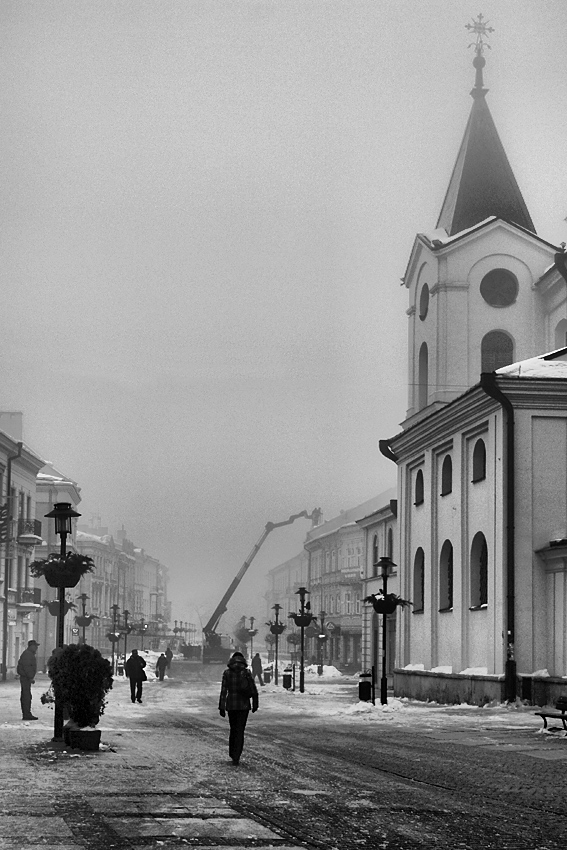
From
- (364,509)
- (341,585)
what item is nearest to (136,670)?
(341,585)

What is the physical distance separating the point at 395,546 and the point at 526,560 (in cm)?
2273

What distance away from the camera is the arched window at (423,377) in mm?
44219

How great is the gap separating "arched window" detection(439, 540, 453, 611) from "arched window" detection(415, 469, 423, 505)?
310 centimetres

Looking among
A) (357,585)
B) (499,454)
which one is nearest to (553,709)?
(499,454)

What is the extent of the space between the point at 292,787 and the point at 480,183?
34467mm

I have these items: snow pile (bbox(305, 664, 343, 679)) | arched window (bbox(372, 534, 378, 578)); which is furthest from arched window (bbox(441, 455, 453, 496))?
snow pile (bbox(305, 664, 343, 679))

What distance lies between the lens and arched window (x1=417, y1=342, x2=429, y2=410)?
145 ft

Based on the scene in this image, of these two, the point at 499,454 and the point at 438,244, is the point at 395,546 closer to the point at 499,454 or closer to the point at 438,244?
the point at 438,244

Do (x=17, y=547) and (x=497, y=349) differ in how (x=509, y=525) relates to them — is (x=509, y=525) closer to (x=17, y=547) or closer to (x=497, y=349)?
(x=497, y=349)

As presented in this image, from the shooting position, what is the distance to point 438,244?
1711 inches

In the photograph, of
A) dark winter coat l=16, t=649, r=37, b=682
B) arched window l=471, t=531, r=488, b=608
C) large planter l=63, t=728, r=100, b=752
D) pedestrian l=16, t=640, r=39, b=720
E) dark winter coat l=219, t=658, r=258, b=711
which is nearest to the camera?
dark winter coat l=219, t=658, r=258, b=711

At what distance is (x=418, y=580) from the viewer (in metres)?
40.9

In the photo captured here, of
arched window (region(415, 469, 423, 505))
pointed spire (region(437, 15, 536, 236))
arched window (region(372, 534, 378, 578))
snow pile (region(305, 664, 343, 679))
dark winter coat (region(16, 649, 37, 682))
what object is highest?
pointed spire (region(437, 15, 536, 236))

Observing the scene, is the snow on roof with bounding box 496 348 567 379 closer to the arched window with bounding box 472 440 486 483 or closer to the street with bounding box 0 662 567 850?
the arched window with bounding box 472 440 486 483
